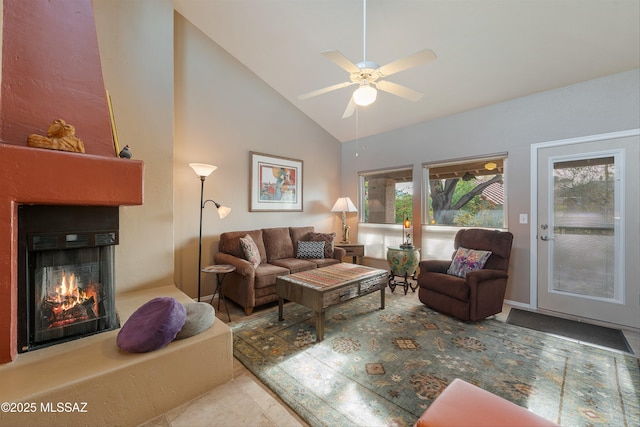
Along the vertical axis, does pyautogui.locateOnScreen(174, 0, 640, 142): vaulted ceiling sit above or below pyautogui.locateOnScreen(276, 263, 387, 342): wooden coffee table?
above

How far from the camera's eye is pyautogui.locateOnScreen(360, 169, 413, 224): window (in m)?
4.44

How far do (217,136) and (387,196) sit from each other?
3.08 m

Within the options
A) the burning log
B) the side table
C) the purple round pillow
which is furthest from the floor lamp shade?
the side table

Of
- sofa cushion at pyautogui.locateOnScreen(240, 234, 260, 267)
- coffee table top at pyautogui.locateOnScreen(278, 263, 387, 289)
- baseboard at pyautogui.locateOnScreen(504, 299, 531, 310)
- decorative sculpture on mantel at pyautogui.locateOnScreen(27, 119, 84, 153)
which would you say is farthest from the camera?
sofa cushion at pyautogui.locateOnScreen(240, 234, 260, 267)

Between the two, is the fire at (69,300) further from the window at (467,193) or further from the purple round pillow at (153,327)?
the window at (467,193)

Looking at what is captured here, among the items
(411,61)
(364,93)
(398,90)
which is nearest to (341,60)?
(364,93)

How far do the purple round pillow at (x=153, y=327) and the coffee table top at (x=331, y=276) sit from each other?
1202 millimetres

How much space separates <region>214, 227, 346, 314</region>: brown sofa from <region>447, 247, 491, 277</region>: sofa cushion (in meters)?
1.66

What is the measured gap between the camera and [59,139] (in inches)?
57.5

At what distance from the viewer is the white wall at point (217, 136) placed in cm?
325

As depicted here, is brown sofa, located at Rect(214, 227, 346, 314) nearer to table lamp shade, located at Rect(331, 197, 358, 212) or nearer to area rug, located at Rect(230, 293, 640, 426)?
area rug, located at Rect(230, 293, 640, 426)

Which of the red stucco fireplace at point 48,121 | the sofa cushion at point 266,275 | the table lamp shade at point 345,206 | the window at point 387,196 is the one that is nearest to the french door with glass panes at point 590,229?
the window at point 387,196

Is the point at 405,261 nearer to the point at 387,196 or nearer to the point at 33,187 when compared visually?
the point at 387,196

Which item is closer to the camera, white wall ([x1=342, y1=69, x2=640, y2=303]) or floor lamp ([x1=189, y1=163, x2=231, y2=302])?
white wall ([x1=342, y1=69, x2=640, y2=303])
